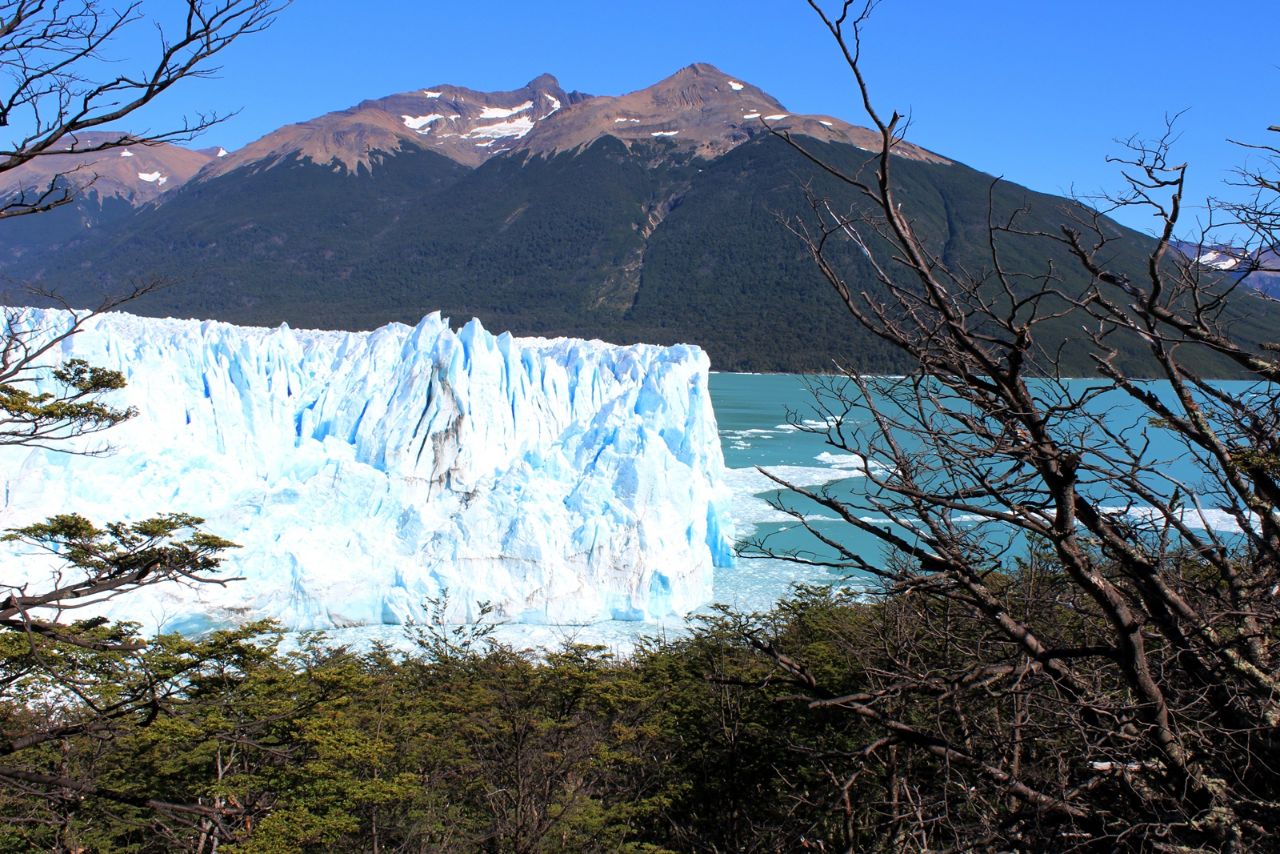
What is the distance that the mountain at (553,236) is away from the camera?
93875 mm

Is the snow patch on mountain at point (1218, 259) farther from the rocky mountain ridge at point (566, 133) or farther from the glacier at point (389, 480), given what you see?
the rocky mountain ridge at point (566, 133)

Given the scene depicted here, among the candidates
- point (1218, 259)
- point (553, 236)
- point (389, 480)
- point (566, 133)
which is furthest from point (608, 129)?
point (1218, 259)

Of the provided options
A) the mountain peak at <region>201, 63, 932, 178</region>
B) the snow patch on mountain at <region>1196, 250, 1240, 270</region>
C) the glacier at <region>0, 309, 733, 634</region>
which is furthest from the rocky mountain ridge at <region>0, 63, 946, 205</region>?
the snow patch on mountain at <region>1196, 250, 1240, 270</region>

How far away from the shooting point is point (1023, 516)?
7.14ft

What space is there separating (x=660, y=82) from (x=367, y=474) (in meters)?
192

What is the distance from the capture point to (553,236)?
127 m

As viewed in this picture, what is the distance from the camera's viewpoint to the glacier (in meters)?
13.9

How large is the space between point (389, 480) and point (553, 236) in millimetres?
114959

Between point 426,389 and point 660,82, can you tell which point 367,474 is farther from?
point 660,82

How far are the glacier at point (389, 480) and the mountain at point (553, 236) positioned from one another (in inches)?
2022

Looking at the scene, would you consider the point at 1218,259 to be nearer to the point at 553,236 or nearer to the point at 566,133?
the point at 553,236

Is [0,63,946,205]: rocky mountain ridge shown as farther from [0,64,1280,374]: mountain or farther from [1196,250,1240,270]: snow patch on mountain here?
[1196,250,1240,270]: snow patch on mountain

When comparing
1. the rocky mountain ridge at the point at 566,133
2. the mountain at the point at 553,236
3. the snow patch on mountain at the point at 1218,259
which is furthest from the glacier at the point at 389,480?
the rocky mountain ridge at the point at 566,133

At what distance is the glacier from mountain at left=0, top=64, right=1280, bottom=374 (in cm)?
5137
